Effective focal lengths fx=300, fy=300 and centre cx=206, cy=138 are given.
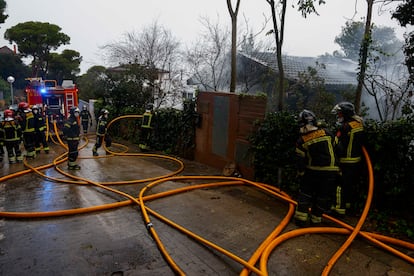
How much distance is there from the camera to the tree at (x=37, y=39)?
965 inches

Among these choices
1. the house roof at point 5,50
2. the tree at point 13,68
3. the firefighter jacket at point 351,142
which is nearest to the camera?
the firefighter jacket at point 351,142

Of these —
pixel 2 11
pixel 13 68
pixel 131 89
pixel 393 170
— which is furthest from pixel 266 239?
pixel 13 68

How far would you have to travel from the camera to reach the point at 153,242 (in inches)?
151

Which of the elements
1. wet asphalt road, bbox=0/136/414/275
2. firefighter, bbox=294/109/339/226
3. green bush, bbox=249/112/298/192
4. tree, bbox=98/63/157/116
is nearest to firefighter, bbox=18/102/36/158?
wet asphalt road, bbox=0/136/414/275

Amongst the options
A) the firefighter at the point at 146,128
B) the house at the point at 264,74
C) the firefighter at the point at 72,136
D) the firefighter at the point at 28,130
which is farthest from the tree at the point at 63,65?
the firefighter at the point at 72,136

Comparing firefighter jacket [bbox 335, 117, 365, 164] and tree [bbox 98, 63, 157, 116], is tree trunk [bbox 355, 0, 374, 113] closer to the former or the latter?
firefighter jacket [bbox 335, 117, 365, 164]

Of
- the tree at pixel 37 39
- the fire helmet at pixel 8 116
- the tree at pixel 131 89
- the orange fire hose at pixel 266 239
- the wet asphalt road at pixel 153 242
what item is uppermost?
the tree at pixel 37 39

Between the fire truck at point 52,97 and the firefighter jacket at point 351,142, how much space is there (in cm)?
1209

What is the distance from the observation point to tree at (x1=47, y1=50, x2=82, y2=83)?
26219mm

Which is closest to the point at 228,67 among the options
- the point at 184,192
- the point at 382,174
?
the point at 184,192

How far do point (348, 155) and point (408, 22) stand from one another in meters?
3.87

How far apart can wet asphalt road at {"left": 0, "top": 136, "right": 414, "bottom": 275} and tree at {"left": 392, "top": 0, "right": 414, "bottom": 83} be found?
4.08 m

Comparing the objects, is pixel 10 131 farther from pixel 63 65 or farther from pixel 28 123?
pixel 63 65

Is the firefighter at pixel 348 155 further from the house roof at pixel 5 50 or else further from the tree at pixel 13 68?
the house roof at pixel 5 50
